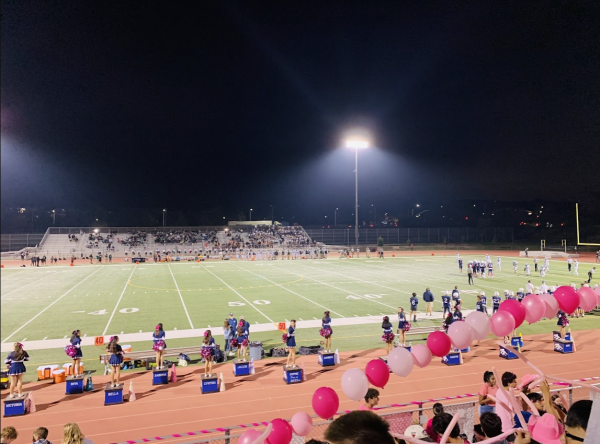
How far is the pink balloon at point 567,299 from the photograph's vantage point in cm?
747

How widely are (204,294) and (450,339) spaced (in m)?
20.7

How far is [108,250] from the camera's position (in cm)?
5753

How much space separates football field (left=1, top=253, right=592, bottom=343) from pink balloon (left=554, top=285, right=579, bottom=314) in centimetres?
1111

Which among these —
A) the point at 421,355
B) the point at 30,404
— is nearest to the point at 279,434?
the point at 421,355

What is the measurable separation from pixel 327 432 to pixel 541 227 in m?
105

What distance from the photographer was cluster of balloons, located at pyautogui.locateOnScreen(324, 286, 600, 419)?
5270 mm

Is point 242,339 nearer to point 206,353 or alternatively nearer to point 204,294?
point 206,353

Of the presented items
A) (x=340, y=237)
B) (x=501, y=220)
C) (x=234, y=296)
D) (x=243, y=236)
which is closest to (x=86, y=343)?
(x=234, y=296)

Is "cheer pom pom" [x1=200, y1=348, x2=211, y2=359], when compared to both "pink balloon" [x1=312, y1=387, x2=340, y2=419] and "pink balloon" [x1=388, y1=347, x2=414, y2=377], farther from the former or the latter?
"pink balloon" [x1=312, y1=387, x2=340, y2=419]

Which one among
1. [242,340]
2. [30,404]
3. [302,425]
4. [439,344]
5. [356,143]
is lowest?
[30,404]

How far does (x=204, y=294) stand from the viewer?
82.7 feet

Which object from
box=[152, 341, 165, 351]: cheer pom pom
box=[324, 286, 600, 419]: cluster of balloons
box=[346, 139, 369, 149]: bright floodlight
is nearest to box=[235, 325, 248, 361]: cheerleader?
box=[152, 341, 165, 351]: cheer pom pom

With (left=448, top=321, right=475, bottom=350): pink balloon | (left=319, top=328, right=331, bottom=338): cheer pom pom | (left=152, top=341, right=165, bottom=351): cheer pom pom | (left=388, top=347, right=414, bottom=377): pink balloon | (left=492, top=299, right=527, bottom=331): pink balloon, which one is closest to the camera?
(left=388, top=347, right=414, bottom=377): pink balloon

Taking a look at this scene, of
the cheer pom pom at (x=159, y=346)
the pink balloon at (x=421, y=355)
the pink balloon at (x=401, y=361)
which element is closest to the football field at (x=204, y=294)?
the cheer pom pom at (x=159, y=346)
